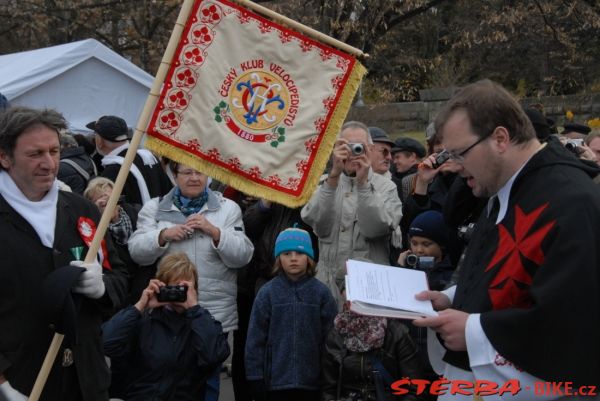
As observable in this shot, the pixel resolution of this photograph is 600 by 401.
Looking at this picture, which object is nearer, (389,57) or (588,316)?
(588,316)

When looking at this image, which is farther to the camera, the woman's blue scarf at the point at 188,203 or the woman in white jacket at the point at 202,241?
the woman's blue scarf at the point at 188,203

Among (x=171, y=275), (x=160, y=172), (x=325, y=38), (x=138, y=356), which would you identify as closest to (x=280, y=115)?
(x=325, y=38)

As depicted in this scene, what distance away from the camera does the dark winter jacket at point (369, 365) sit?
4.74 meters

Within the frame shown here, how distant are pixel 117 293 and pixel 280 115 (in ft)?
3.70

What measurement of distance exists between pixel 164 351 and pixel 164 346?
3 cm

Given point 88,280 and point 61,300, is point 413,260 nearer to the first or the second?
point 88,280

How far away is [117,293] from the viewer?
373 cm

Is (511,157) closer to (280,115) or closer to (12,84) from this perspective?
(280,115)

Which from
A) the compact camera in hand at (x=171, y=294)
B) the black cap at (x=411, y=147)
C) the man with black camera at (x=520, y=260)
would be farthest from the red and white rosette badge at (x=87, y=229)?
the black cap at (x=411, y=147)

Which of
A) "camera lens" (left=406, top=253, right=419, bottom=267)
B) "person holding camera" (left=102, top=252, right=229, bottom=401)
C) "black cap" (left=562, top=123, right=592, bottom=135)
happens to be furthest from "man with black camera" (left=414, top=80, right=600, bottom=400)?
"black cap" (left=562, top=123, right=592, bottom=135)

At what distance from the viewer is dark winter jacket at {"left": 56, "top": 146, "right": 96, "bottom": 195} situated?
688cm

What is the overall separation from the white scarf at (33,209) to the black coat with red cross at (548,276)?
1.73 m

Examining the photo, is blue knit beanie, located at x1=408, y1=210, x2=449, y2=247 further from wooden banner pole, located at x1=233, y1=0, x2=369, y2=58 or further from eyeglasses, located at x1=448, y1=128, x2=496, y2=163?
eyeglasses, located at x1=448, y1=128, x2=496, y2=163

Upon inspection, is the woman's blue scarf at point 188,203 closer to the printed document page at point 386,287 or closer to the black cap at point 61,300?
the black cap at point 61,300
